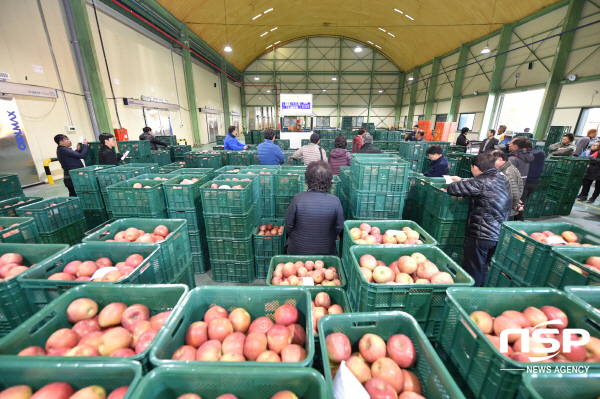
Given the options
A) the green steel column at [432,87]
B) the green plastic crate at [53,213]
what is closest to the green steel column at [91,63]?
the green plastic crate at [53,213]

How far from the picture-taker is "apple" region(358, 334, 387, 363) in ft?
4.43

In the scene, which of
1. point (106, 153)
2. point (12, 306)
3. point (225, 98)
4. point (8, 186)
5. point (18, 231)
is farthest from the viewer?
point (225, 98)

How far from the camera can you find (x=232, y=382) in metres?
1.05

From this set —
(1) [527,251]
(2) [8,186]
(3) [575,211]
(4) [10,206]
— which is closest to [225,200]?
(4) [10,206]

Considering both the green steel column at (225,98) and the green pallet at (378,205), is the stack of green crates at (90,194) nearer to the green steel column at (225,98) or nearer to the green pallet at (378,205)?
the green pallet at (378,205)

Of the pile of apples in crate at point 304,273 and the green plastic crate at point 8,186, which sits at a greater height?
the green plastic crate at point 8,186

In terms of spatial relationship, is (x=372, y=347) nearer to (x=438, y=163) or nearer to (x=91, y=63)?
(x=438, y=163)

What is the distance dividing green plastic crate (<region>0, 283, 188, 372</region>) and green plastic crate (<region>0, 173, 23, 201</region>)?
4.67 metres

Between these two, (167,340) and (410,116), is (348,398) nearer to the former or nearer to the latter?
(167,340)

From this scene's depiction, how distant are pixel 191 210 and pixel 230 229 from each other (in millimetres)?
766

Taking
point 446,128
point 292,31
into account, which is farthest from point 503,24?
point 292,31

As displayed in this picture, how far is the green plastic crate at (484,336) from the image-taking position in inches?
44.3

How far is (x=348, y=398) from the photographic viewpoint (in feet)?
3.66

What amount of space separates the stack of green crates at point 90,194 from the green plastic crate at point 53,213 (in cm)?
56
